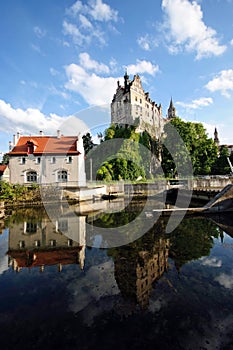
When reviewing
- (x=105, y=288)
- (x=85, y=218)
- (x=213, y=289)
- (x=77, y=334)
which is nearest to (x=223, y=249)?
(x=213, y=289)

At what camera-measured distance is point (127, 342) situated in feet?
12.3

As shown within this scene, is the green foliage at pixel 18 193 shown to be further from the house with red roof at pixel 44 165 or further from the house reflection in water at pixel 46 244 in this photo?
the house reflection in water at pixel 46 244

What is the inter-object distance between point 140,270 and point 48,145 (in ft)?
93.7

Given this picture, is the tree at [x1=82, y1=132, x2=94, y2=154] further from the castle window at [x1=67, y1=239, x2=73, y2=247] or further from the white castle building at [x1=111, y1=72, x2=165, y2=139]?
the castle window at [x1=67, y1=239, x2=73, y2=247]

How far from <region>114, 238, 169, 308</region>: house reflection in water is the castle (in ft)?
141

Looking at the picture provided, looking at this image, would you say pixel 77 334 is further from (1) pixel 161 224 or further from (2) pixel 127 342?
(1) pixel 161 224

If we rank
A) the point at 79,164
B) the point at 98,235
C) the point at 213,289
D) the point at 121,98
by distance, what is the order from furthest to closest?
the point at 121,98
the point at 79,164
the point at 98,235
the point at 213,289

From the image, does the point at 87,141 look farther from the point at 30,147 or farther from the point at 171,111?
the point at 171,111

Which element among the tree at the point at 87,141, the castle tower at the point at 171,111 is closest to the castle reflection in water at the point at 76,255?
the tree at the point at 87,141

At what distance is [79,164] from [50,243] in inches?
825

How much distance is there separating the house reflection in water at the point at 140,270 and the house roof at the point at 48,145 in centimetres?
2364

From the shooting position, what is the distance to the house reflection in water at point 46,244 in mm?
7953

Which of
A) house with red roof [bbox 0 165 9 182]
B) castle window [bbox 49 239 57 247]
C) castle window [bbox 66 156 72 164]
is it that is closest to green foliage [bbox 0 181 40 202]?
castle window [bbox 66 156 72 164]

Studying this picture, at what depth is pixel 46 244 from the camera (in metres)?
9.83
